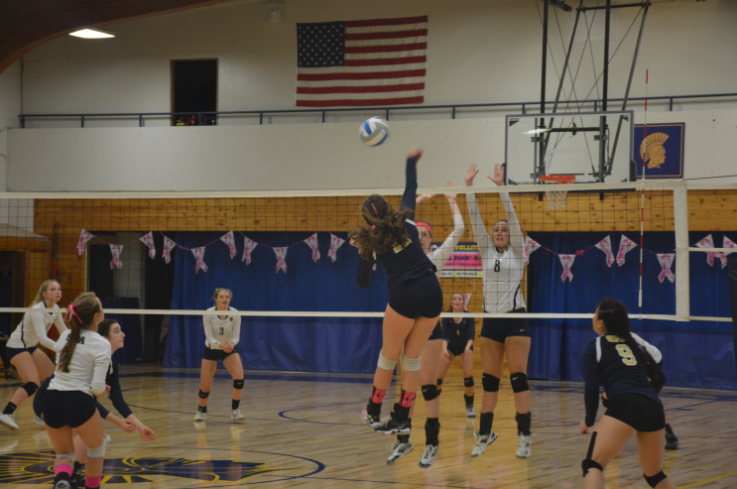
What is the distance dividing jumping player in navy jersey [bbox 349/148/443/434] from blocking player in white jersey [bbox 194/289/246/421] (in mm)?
4119

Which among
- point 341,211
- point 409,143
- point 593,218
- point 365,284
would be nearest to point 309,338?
point 341,211

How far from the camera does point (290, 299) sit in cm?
1433

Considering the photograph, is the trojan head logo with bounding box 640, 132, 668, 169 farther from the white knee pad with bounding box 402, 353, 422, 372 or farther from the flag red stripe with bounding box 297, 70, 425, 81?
the white knee pad with bounding box 402, 353, 422, 372

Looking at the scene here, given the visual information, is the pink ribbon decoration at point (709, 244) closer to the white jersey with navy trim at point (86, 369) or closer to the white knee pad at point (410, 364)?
the white knee pad at point (410, 364)

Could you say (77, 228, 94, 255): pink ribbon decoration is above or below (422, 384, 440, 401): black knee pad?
above

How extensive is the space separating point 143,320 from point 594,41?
1129 cm

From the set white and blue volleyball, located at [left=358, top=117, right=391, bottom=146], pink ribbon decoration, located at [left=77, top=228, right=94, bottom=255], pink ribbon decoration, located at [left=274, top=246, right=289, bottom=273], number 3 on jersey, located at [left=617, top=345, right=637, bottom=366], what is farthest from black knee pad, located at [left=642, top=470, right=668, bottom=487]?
pink ribbon decoration, located at [left=77, top=228, right=94, bottom=255]

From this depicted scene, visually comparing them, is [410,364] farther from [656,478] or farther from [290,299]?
[290,299]

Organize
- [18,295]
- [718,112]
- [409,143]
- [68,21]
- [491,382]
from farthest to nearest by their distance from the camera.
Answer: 1. [18,295]
2. [409,143]
3. [718,112]
4. [68,21]
5. [491,382]

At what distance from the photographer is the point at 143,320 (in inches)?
650

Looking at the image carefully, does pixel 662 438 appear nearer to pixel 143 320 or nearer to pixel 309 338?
pixel 309 338

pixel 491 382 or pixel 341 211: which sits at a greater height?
pixel 341 211

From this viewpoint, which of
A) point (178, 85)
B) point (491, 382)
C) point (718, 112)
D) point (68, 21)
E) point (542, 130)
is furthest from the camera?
point (178, 85)

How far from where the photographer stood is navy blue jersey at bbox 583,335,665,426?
4.34 metres
